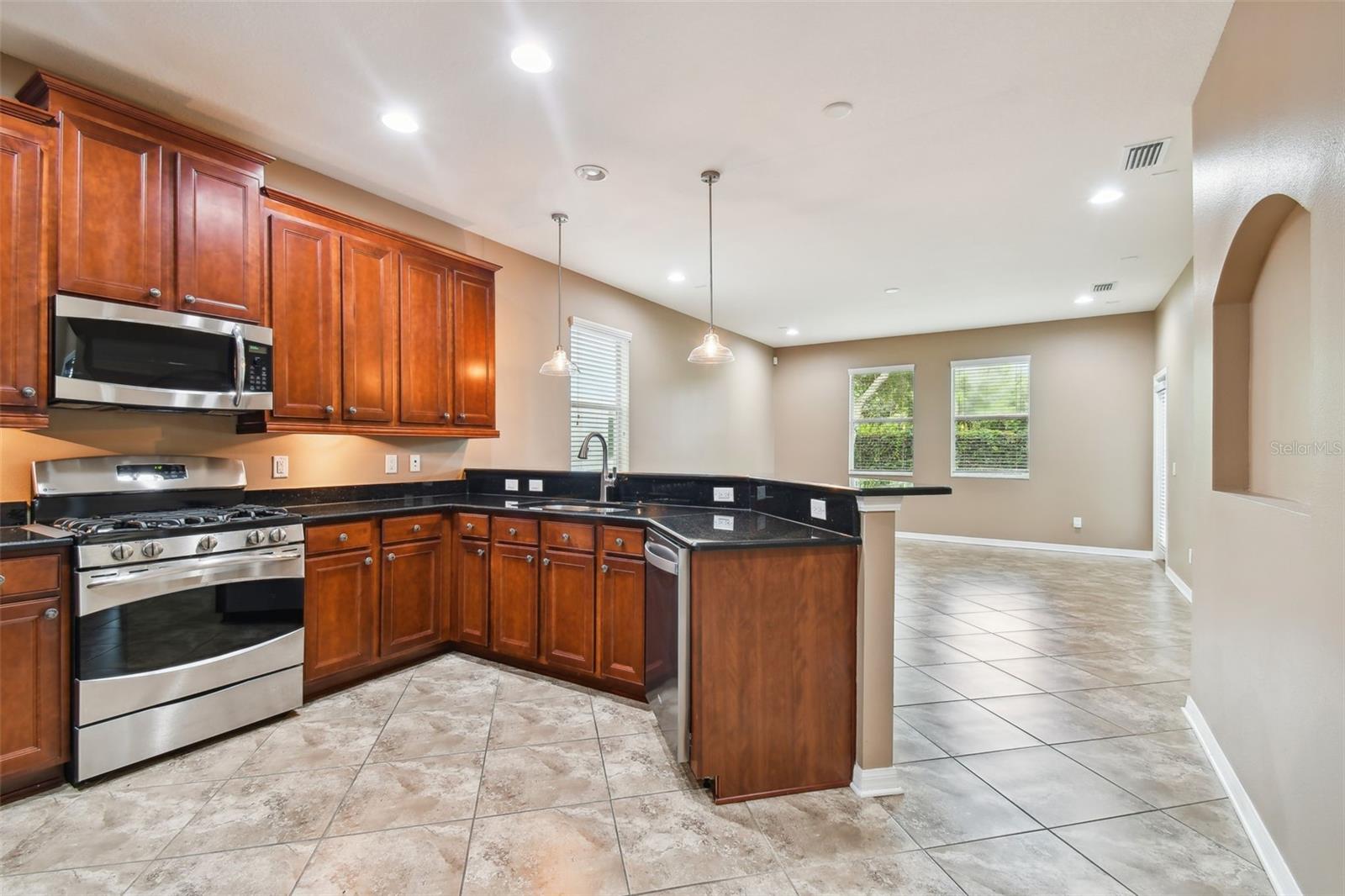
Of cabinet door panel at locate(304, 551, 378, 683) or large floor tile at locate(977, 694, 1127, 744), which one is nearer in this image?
large floor tile at locate(977, 694, 1127, 744)

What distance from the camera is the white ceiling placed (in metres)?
Answer: 2.13

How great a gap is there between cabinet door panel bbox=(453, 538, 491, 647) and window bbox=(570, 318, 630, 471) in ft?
5.36

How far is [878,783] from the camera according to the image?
7.02 ft

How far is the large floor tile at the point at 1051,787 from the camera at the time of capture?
6.63 feet

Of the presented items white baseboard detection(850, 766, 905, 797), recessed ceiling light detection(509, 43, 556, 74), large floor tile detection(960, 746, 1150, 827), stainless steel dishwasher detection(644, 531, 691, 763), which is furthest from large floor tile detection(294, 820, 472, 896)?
recessed ceiling light detection(509, 43, 556, 74)

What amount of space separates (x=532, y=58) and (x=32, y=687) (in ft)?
9.61

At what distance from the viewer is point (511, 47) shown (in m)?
2.28

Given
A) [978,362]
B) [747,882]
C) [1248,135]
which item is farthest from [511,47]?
[978,362]

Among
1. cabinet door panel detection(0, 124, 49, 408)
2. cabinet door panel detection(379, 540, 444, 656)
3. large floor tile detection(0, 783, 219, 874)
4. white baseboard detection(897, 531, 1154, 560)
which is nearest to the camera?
large floor tile detection(0, 783, 219, 874)

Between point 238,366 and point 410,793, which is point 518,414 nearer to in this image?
point 238,366

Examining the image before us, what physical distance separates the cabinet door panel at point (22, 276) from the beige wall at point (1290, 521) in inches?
156

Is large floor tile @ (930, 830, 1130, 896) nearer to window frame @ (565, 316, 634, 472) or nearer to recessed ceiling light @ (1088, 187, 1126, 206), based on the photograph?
recessed ceiling light @ (1088, 187, 1126, 206)

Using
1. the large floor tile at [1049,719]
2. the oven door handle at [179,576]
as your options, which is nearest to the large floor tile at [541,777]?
the oven door handle at [179,576]

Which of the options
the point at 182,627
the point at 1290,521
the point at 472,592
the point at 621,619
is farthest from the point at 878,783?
the point at 182,627
